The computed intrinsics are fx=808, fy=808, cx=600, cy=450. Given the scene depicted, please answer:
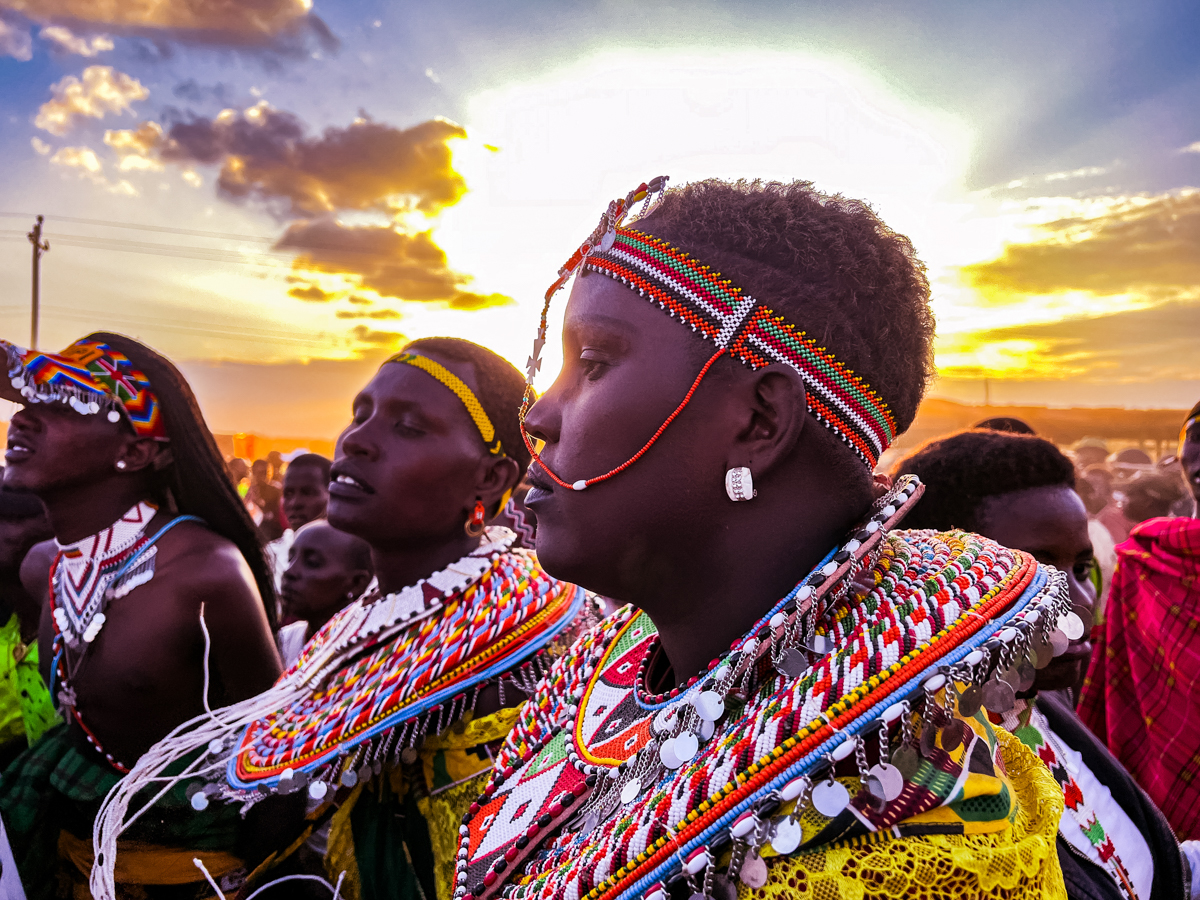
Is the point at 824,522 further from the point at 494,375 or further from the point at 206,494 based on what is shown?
the point at 206,494

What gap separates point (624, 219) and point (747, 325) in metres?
0.40

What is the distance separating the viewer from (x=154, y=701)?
298cm

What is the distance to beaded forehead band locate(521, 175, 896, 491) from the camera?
1407mm

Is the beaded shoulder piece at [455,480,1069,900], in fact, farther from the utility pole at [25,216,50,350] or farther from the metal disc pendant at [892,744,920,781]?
the utility pole at [25,216,50,350]

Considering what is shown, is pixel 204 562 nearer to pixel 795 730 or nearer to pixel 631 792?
pixel 631 792

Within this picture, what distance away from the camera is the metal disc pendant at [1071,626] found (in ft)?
3.94

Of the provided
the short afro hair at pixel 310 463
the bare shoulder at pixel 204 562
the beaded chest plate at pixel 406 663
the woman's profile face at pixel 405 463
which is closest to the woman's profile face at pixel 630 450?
the beaded chest plate at pixel 406 663

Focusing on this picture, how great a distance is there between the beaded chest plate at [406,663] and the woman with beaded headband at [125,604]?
0.31 m

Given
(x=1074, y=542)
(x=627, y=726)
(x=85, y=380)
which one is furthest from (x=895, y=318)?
(x=85, y=380)

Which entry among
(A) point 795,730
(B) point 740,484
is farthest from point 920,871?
(B) point 740,484

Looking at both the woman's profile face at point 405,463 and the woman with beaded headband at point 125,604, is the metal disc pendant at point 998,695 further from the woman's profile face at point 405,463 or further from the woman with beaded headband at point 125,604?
the woman with beaded headband at point 125,604

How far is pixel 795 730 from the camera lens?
3.76ft

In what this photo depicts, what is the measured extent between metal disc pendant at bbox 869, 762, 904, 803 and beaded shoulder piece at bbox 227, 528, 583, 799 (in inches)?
70.0

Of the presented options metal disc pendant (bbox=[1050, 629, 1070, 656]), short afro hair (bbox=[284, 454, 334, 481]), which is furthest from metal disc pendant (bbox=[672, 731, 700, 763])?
short afro hair (bbox=[284, 454, 334, 481])
